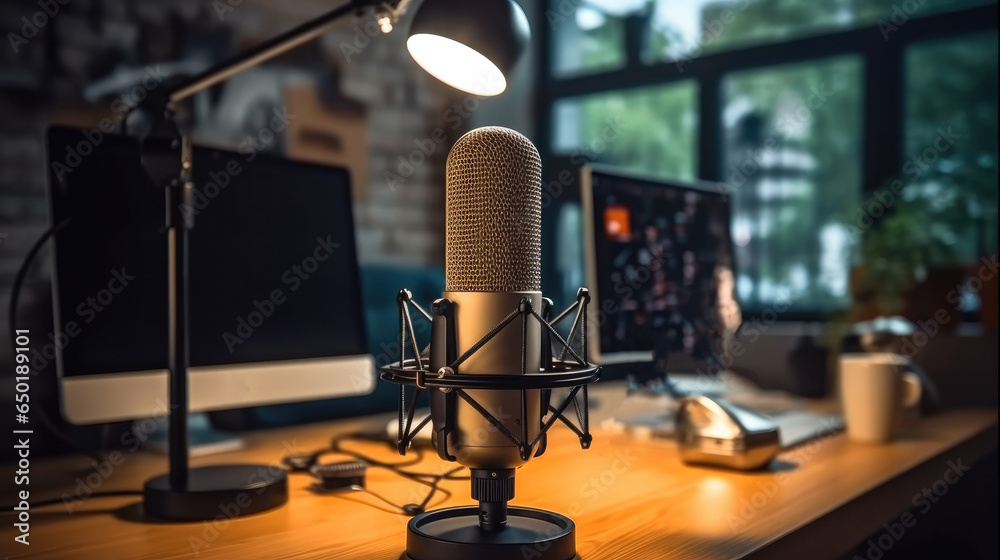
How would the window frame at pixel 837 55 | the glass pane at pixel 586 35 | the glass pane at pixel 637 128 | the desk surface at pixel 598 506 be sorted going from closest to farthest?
the desk surface at pixel 598 506 < the window frame at pixel 837 55 < the glass pane at pixel 637 128 < the glass pane at pixel 586 35

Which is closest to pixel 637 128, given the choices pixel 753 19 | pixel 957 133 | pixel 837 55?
pixel 753 19

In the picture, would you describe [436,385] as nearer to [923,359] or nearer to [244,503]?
[244,503]

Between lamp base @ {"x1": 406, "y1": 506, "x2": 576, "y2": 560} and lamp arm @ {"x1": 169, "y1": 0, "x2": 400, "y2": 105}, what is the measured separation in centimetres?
56

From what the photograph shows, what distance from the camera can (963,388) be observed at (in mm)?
1954

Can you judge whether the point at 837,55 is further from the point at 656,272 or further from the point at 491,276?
the point at 491,276

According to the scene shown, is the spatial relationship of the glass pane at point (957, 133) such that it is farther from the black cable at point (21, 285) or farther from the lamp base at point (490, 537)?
the black cable at point (21, 285)

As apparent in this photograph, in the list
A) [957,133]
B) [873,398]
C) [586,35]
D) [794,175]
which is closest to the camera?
[873,398]

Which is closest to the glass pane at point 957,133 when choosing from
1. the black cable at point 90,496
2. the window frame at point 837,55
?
the window frame at point 837,55

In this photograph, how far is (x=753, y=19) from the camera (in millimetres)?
3307

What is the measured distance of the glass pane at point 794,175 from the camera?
2998 millimetres

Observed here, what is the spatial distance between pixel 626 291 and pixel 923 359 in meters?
1.09

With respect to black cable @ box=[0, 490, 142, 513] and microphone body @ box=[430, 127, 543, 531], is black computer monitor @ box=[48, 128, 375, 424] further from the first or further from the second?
microphone body @ box=[430, 127, 543, 531]

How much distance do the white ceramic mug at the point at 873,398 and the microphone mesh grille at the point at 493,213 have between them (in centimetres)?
102

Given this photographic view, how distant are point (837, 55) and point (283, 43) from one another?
8.98 feet
